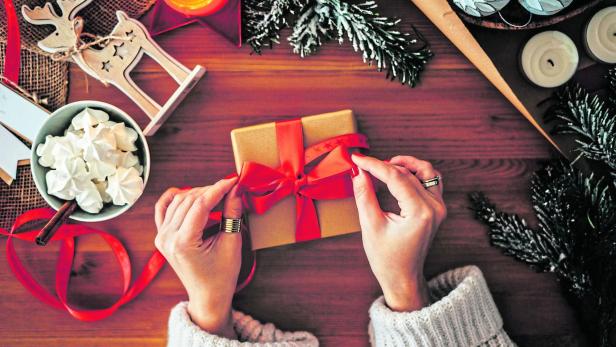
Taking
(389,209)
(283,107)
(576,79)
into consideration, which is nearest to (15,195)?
(283,107)

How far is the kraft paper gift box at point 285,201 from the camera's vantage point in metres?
0.84

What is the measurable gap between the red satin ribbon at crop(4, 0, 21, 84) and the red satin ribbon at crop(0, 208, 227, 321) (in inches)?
9.3

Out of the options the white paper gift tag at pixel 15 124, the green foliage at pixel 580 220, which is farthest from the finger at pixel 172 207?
the green foliage at pixel 580 220

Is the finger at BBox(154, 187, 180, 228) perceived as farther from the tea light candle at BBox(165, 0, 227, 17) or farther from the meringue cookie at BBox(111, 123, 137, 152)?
the tea light candle at BBox(165, 0, 227, 17)

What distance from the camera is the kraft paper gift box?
84 centimetres

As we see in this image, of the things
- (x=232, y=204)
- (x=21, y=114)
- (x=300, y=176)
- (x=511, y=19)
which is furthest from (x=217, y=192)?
(x=511, y=19)

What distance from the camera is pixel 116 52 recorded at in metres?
0.87

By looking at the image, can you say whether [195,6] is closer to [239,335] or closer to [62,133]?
[62,133]

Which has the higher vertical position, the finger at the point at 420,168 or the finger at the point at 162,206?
the finger at the point at 420,168

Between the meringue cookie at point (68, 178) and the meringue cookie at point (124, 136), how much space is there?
0.21 feet

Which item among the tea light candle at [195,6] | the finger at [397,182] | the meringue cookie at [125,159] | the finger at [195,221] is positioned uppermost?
the tea light candle at [195,6]

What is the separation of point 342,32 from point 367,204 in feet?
0.91

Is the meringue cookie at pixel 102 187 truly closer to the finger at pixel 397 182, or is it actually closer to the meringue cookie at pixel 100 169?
the meringue cookie at pixel 100 169

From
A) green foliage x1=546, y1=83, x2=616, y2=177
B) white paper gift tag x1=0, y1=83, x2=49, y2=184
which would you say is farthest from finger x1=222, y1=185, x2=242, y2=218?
green foliage x1=546, y1=83, x2=616, y2=177
